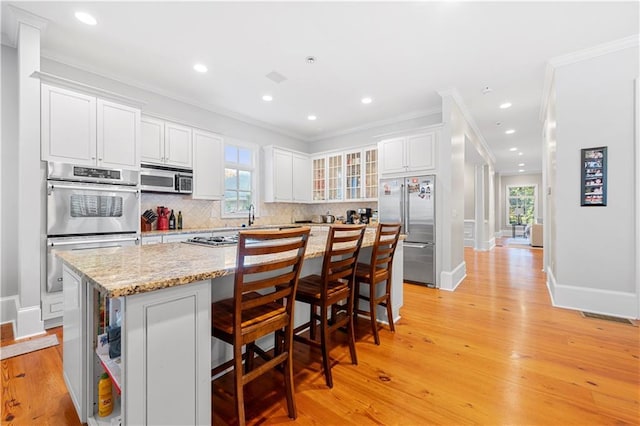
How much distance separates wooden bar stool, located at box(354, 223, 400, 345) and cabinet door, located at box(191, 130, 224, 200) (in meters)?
2.87

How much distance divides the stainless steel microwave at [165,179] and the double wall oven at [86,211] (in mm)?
441

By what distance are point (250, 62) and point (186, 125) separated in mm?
1470

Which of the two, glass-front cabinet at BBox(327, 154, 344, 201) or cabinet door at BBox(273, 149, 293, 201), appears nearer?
cabinet door at BBox(273, 149, 293, 201)

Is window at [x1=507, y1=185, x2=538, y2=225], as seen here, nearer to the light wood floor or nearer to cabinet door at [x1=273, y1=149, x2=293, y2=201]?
A: the light wood floor

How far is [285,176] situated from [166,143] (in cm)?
235

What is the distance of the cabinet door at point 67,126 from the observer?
106 inches

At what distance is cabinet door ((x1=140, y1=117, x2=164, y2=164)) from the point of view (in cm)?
368

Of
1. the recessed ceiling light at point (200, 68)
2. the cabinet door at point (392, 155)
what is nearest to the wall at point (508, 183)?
the cabinet door at point (392, 155)

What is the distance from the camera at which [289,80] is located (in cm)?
379

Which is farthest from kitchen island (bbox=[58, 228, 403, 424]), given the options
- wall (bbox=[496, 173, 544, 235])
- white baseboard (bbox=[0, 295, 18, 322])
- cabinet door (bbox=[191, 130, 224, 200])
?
wall (bbox=[496, 173, 544, 235])

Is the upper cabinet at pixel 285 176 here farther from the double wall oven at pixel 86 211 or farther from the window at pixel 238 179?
the double wall oven at pixel 86 211

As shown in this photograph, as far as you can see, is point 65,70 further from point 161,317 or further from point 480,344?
point 480,344

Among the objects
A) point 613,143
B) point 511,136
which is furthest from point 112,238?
point 511,136

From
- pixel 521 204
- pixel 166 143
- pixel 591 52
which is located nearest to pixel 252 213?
pixel 166 143
